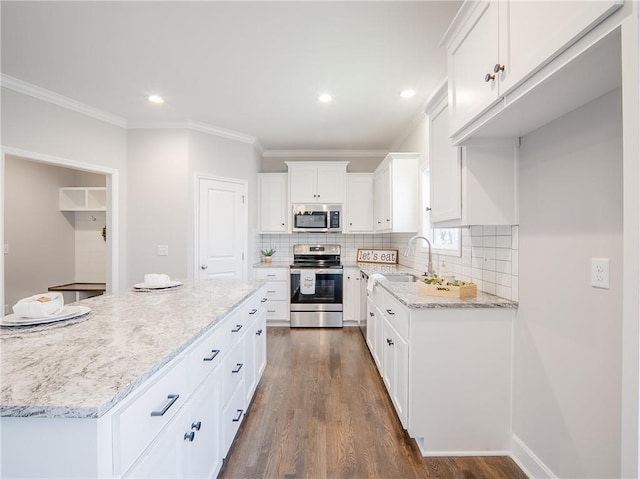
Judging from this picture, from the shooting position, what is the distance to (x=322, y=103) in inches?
112

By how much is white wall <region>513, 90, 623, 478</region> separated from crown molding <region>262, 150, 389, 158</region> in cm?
304

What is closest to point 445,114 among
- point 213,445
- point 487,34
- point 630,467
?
point 487,34

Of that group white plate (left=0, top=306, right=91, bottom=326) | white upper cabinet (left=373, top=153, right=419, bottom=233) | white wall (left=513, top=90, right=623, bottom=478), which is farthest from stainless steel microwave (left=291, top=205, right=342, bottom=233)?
white plate (left=0, top=306, right=91, bottom=326)

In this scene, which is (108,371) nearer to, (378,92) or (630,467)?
(630,467)

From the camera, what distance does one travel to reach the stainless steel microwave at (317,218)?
13.6 ft

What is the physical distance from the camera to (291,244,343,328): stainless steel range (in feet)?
12.8

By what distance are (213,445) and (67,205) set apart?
455 centimetres

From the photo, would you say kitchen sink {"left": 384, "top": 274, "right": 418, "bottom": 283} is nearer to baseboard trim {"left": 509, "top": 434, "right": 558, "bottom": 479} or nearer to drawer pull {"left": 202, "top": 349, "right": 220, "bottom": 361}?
baseboard trim {"left": 509, "top": 434, "right": 558, "bottom": 479}

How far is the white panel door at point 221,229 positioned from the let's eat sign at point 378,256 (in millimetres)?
1766

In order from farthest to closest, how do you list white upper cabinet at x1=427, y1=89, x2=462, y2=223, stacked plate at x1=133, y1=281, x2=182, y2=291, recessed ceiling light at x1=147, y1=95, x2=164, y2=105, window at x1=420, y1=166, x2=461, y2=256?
1. recessed ceiling light at x1=147, y1=95, x2=164, y2=105
2. window at x1=420, y1=166, x2=461, y2=256
3. stacked plate at x1=133, y1=281, x2=182, y2=291
4. white upper cabinet at x1=427, y1=89, x2=462, y2=223

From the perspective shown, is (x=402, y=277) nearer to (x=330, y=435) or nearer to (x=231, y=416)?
(x=330, y=435)

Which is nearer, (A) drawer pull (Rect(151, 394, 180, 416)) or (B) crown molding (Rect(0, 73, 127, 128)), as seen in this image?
(A) drawer pull (Rect(151, 394, 180, 416))

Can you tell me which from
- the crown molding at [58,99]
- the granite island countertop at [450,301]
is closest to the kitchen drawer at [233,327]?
the granite island countertop at [450,301]

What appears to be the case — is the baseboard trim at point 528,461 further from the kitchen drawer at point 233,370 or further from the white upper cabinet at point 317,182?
the white upper cabinet at point 317,182
